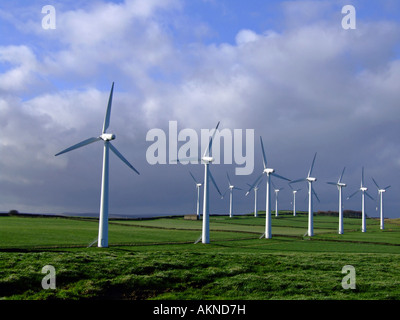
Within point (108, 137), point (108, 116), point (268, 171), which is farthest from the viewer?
point (268, 171)

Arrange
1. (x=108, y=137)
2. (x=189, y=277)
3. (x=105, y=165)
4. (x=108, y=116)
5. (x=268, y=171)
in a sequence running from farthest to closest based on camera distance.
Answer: (x=268, y=171)
(x=108, y=116)
(x=108, y=137)
(x=105, y=165)
(x=189, y=277)

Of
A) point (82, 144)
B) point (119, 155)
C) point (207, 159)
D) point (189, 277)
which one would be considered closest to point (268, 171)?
point (207, 159)

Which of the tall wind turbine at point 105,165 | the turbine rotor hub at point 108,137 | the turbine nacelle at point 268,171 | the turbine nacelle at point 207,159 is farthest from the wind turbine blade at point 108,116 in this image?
the turbine nacelle at point 268,171

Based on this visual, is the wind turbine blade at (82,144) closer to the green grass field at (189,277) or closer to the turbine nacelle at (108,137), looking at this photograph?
the turbine nacelle at (108,137)

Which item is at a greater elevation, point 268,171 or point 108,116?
point 108,116

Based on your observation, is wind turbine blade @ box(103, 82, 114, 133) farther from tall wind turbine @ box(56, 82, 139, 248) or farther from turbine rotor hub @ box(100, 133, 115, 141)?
turbine rotor hub @ box(100, 133, 115, 141)

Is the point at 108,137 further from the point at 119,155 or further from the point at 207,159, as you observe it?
the point at 207,159

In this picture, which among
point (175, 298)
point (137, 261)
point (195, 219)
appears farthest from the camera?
point (195, 219)

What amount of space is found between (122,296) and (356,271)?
22421mm

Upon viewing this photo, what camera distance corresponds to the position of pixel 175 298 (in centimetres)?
2998

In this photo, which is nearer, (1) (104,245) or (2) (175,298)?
(2) (175,298)

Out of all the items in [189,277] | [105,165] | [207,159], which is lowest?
[189,277]
